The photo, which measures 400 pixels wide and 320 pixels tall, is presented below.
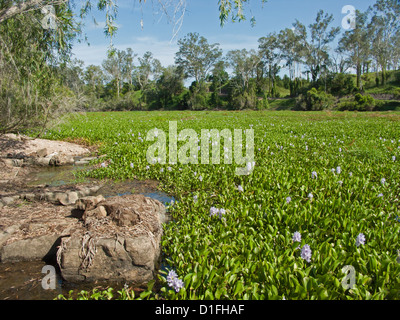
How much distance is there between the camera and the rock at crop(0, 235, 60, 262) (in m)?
3.28

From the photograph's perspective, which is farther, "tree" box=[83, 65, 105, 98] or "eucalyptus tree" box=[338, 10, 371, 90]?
"tree" box=[83, 65, 105, 98]

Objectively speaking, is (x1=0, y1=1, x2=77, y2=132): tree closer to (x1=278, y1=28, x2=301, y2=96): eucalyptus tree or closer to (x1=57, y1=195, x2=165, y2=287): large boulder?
(x1=57, y1=195, x2=165, y2=287): large boulder

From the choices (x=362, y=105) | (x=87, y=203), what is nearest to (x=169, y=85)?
(x=362, y=105)

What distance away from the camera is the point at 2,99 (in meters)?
6.98

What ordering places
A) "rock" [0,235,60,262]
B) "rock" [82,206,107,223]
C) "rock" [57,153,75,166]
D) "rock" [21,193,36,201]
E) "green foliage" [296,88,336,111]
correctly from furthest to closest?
"green foliage" [296,88,336,111], "rock" [57,153,75,166], "rock" [21,193,36,201], "rock" [82,206,107,223], "rock" [0,235,60,262]

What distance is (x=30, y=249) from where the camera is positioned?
3322mm

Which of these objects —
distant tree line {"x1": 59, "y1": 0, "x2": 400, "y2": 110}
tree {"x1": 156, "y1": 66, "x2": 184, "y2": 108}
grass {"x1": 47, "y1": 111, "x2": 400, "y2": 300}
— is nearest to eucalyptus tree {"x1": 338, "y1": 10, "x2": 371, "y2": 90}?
distant tree line {"x1": 59, "y1": 0, "x2": 400, "y2": 110}

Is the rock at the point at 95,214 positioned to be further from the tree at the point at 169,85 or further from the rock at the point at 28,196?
the tree at the point at 169,85

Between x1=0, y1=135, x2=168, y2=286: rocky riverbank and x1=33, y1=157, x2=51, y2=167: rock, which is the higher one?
x1=33, y1=157, x2=51, y2=167: rock

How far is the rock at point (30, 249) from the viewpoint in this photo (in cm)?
328

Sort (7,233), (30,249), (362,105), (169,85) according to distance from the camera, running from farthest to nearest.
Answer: (169,85) < (362,105) < (7,233) < (30,249)

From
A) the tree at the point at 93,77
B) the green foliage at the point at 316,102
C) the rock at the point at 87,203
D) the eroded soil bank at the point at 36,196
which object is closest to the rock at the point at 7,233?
Answer: the eroded soil bank at the point at 36,196

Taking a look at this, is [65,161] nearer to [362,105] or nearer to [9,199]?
[9,199]
